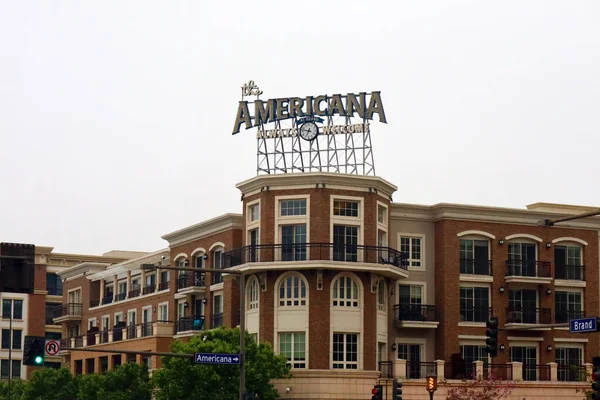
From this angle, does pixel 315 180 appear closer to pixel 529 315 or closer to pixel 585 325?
pixel 529 315

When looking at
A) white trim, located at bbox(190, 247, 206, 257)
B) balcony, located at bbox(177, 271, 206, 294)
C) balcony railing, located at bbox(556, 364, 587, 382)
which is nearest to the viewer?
balcony railing, located at bbox(556, 364, 587, 382)

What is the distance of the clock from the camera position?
243 ft

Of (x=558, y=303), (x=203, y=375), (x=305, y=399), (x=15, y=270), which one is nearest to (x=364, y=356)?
(x=305, y=399)

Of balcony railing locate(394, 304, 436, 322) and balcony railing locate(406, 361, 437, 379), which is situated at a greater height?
balcony railing locate(394, 304, 436, 322)

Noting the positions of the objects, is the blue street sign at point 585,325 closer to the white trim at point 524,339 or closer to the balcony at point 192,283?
the white trim at point 524,339

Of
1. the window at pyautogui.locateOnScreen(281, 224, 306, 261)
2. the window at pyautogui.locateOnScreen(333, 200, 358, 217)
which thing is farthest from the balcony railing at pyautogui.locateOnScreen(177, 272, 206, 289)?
the window at pyautogui.locateOnScreen(333, 200, 358, 217)

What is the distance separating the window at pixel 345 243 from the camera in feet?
230

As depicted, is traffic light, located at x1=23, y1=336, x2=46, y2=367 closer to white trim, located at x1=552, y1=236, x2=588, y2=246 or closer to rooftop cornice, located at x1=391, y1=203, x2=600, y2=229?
rooftop cornice, located at x1=391, y1=203, x2=600, y2=229

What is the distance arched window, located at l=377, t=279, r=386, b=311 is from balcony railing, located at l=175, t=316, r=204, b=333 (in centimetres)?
1314

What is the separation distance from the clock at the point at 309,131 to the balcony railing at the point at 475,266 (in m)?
11.8

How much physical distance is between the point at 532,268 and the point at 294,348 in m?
16.8

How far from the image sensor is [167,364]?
68875mm

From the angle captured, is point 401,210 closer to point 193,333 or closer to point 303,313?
point 303,313

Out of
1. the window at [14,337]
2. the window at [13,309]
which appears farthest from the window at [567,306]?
the window at [14,337]
